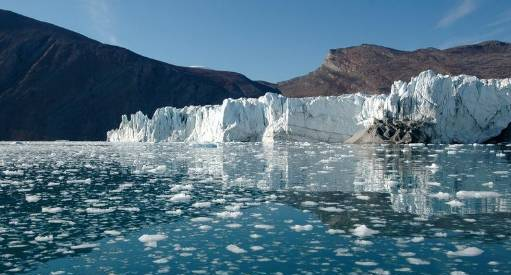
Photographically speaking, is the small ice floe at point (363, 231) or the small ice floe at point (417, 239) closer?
the small ice floe at point (417, 239)

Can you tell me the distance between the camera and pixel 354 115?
41312 mm

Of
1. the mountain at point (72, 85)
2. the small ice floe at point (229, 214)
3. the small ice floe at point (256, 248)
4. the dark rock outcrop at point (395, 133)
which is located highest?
the mountain at point (72, 85)

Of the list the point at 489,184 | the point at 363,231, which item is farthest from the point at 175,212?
the point at 489,184

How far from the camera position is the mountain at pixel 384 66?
425ft

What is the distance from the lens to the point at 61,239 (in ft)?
22.5

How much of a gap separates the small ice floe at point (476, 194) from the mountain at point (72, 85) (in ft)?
325

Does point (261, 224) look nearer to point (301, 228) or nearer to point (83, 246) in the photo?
point (301, 228)

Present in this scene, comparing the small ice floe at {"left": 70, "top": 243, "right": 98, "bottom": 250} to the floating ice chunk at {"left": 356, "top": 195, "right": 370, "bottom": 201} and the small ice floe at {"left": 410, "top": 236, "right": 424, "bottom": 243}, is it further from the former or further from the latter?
the floating ice chunk at {"left": 356, "top": 195, "right": 370, "bottom": 201}

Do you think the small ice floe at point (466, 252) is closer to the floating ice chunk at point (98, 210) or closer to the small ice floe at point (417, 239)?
the small ice floe at point (417, 239)

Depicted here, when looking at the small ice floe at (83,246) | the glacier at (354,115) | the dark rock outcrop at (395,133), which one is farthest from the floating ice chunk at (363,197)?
the dark rock outcrop at (395,133)

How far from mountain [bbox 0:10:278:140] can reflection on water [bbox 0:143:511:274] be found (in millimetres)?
95328

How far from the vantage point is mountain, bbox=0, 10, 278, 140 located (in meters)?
102

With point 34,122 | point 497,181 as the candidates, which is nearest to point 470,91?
point 497,181

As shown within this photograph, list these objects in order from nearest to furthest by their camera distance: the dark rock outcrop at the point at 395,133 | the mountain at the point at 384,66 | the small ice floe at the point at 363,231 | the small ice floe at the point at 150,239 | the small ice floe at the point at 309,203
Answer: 1. the small ice floe at the point at 150,239
2. the small ice floe at the point at 363,231
3. the small ice floe at the point at 309,203
4. the dark rock outcrop at the point at 395,133
5. the mountain at the point at 384,66
